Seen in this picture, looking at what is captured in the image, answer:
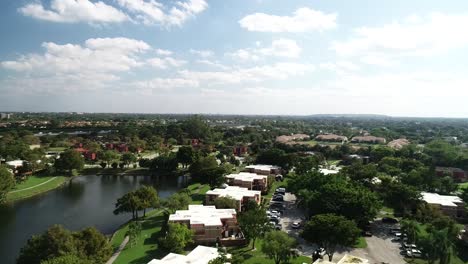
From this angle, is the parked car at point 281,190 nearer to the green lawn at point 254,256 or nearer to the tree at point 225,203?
the tree at point 225,203

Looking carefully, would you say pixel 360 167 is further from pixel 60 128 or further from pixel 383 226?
pixel 60 128

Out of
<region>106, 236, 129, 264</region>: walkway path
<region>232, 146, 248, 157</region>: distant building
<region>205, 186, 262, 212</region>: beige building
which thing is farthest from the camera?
<region>232, 146, 248, 157</region>: distant building

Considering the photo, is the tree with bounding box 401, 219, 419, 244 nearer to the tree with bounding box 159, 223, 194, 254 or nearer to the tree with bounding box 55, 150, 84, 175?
the tree with bounding box 159, 223, 194, 254

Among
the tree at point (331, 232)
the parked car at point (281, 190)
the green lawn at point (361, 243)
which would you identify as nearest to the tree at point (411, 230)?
the green lawn at point (361, 243)

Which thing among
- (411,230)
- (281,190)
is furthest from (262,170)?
(411,230)

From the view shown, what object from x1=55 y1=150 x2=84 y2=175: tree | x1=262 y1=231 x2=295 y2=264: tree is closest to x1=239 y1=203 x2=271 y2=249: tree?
x1=262 y1=231 x2=295 y2=264: tree
